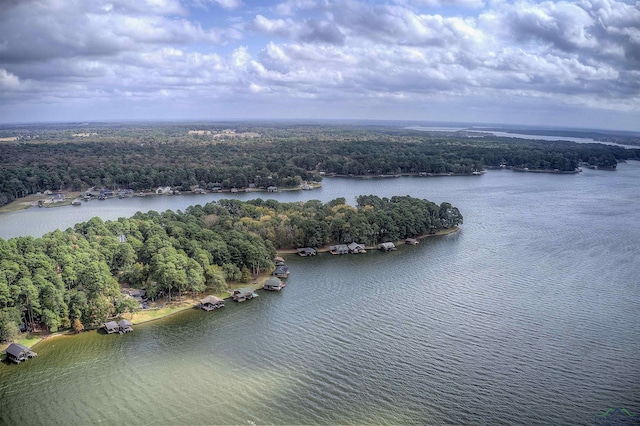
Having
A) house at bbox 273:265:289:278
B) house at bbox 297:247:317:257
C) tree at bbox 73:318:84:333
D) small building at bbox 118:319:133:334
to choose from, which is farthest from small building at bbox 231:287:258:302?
house at bbox 297:247:317:257

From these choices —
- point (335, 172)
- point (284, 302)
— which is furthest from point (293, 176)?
point (284, 302)

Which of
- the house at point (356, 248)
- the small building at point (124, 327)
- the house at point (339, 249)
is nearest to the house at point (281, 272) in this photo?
the house at point (339, 249)

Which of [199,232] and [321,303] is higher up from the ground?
[199,232]

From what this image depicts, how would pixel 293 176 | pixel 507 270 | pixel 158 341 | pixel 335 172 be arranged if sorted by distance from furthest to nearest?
pixel 335 172, pixel 293 176, pixel 507 270, pixel 158 341

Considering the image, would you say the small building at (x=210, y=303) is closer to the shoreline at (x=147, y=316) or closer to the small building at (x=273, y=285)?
the shoreline at (x=147, y=316)

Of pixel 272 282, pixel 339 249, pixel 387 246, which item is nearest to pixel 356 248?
pixel 339 249

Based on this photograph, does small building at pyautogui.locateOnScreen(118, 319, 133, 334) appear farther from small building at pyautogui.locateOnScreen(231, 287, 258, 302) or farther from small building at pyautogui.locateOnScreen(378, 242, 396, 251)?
small building at pyautogui.locateOnScreen(378, 242, 396, 251)

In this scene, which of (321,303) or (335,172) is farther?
(335,172)

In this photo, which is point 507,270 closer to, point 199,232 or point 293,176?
point 199,232
